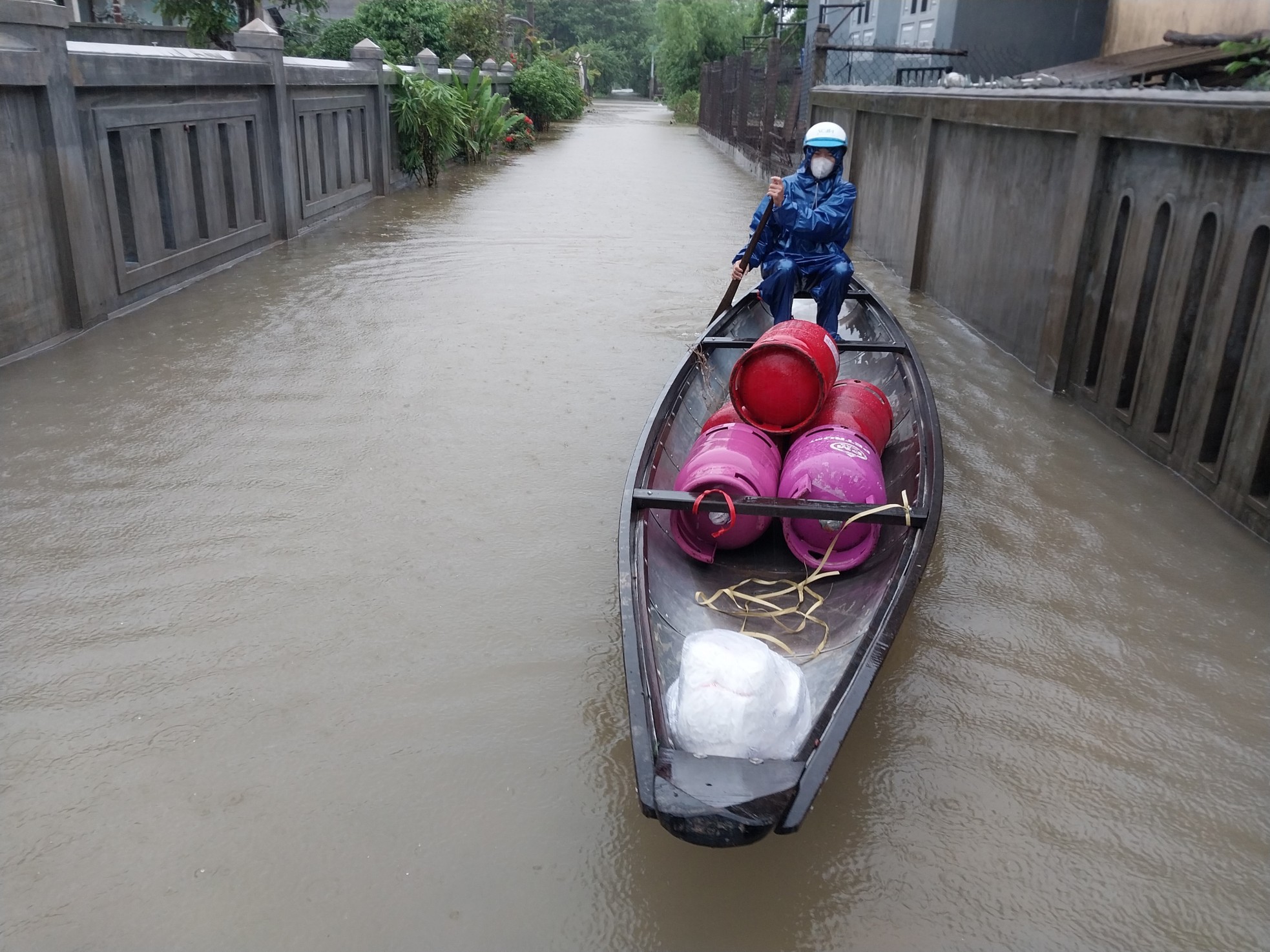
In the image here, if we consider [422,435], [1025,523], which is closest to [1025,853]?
[1025,523]

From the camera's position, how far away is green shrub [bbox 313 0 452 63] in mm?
23609

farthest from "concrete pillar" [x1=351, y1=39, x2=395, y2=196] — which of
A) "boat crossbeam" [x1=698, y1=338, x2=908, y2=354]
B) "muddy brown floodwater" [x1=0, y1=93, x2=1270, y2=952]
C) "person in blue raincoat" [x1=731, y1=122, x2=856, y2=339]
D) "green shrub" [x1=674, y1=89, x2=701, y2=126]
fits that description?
"green shrub" [x1=674, y1=89, x2=701, y2=126]

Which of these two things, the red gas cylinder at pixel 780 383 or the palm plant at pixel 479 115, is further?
the palm plant at pixel 479 115

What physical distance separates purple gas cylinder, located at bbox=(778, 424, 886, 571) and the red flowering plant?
1957 cm

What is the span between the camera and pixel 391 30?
950 inches

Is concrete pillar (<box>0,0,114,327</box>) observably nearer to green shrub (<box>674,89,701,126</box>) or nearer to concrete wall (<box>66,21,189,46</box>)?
concrete wall (<box>66,21,189,46</box>)

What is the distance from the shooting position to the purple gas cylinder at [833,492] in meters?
3.87

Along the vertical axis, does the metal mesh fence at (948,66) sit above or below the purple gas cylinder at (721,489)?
above

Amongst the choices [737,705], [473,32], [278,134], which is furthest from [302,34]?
[737,705]

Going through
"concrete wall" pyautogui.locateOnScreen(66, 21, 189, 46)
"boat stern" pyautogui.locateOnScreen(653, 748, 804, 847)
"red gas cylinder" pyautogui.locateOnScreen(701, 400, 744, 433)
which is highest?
"concrete wall" pyautogui.locateOnScreen(66, 21, 189, 46)

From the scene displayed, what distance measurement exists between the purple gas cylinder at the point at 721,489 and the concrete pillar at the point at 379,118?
12.4 m

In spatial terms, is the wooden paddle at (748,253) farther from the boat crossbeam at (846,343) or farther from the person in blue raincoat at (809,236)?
the boat crossbeam at (846,343)

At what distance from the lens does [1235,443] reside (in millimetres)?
4867

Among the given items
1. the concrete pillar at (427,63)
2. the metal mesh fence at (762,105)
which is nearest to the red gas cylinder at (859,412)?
the metal mesh fence at (762,105)
